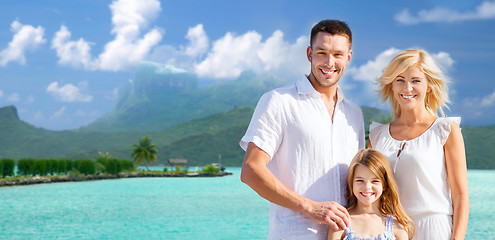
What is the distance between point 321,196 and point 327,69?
0.67m

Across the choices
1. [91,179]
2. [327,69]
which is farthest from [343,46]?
[91,179]

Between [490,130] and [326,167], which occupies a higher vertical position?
[490,130]

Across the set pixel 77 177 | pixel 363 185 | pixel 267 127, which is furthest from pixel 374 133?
pixel 77 177

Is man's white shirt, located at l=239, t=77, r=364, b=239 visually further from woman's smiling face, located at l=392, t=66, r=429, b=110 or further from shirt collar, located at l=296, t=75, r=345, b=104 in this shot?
woman's smiling face, located at l=392, t=66, r=429, b=110

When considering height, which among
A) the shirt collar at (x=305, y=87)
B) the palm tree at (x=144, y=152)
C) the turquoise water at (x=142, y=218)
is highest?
the palm tree at (x=144, y=152)

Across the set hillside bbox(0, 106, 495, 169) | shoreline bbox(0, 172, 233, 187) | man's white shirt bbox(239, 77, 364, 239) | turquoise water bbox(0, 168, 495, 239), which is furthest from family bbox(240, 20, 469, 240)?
hillside bbox(0, 106, 495, 169)

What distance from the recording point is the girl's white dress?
2.92m

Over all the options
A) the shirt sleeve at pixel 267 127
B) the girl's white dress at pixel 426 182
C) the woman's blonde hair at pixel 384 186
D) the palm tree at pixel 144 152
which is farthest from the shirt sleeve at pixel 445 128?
the palm tree at pixel 144 152

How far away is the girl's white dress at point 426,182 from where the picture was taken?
2.92 meters

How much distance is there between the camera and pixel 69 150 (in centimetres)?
14162

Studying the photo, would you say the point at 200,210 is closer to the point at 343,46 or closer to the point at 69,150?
the point at 343,46

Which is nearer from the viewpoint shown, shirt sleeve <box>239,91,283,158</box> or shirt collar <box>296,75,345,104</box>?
shirt sleeve <box>239,91,283,158</box>

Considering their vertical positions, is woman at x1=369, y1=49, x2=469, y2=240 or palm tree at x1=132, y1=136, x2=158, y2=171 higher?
palm tree at x1=132, y1=136, x2=158, y2=171

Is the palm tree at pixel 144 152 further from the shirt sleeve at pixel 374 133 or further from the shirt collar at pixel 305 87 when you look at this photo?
the shirt collar at pixel 305 87
